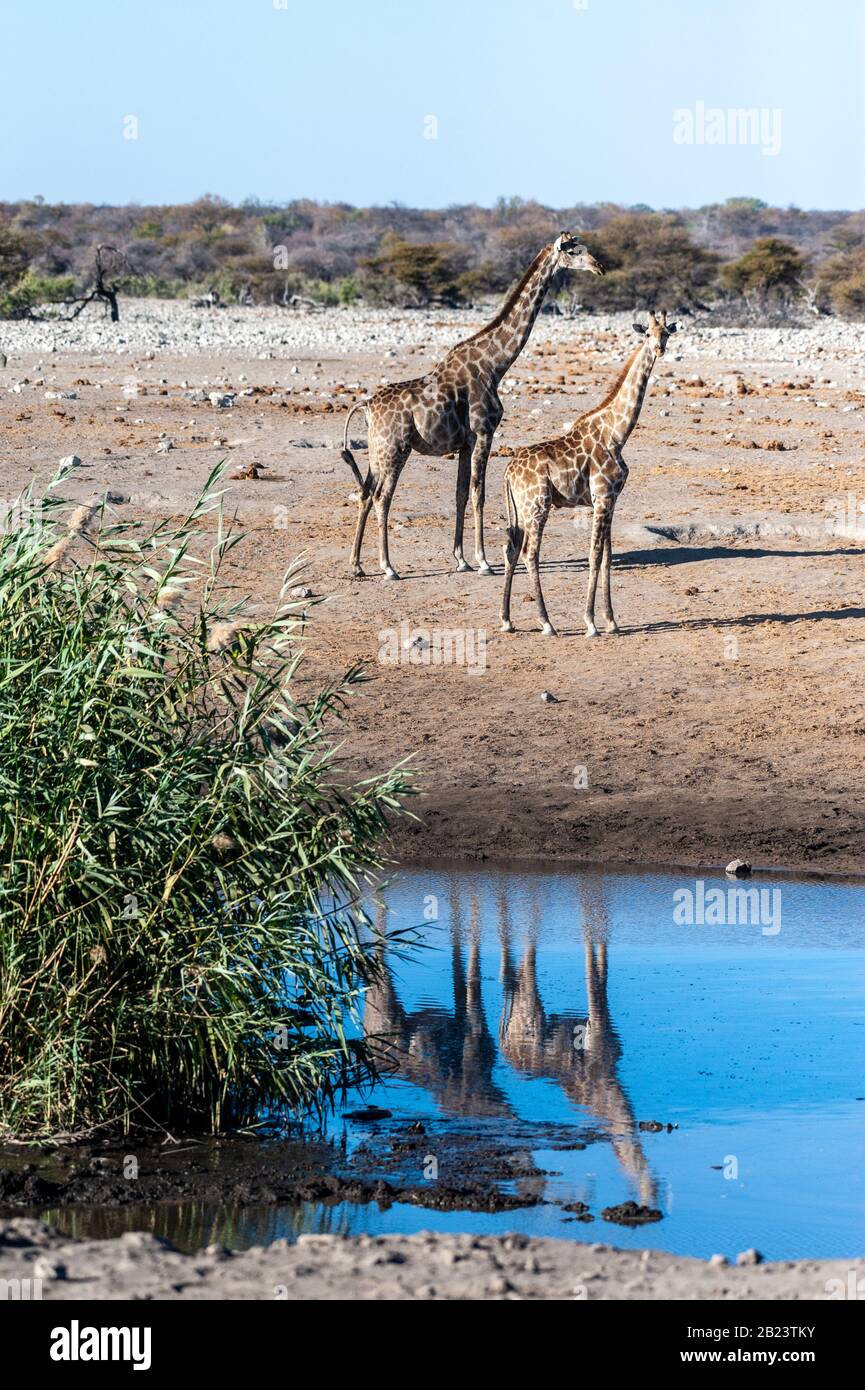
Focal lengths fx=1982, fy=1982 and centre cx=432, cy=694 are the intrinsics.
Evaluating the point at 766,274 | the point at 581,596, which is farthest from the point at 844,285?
the point at 581,596

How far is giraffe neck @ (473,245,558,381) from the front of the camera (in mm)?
15242

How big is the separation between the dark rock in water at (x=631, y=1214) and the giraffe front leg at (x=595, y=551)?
7.99m

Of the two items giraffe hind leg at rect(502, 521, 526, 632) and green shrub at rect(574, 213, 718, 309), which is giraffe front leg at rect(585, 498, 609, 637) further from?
green shrub at rect(574, 213, 718, 309)

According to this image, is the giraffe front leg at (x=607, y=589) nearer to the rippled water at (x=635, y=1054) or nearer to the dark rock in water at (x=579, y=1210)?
the rippled water at (x=635, y=1054)

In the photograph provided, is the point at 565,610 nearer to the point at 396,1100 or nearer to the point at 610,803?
the point at 610,803

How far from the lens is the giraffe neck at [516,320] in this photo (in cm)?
1524

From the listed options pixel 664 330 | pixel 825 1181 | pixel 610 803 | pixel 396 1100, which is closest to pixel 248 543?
pixel 664 330

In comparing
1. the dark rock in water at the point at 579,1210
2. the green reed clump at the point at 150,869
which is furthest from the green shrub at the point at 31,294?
the dark rock in water at the point at 579,1210

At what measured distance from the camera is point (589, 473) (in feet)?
44.4

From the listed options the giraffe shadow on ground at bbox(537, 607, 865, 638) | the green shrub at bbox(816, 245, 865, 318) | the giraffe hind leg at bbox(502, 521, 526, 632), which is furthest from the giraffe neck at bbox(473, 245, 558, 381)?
the green shrub at bbox(816, 245, 865, 318)

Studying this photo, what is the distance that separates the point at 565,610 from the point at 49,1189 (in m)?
8.96

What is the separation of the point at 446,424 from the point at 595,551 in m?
2.04

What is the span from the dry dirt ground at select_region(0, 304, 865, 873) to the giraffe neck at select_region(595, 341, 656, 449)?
1372 mm
